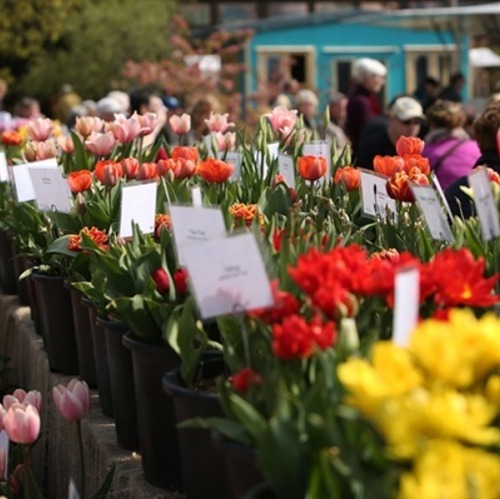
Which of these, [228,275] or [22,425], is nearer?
[228,275]

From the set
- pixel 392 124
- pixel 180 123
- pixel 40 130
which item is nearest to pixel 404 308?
pixel 180 123

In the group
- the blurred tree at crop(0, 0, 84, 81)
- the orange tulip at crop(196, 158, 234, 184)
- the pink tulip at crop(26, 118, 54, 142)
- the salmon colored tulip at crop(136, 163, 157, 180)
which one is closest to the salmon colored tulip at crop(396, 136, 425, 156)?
the orange tulip at crop(196, 158, 234, 184)

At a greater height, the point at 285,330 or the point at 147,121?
the point at 285,330

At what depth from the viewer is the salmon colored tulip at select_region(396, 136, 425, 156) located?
362cm

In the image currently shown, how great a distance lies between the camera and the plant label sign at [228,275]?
1934 millimetres

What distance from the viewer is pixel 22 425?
2.50 metres

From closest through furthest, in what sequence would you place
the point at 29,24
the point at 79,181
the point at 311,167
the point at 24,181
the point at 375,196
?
1. the point at 375,196
2. the point at 311,167
3. the point at 79,181
4. the point at 24,181
5. the point at 29,24

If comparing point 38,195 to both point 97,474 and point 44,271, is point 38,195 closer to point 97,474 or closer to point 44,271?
point 44,271

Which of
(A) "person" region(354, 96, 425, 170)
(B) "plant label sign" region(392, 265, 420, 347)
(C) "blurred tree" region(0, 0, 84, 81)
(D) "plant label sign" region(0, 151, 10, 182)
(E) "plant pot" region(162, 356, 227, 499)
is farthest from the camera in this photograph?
(C) "blurred tree" region(0, 0, 84, 81)

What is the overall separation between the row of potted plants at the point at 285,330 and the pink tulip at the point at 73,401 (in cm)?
12

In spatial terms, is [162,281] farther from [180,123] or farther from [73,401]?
[180,123]

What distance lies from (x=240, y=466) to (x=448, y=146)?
4.04 meters

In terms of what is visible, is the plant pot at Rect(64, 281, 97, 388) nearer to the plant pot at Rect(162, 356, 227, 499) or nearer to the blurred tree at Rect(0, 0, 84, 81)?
the plant pot at Rect(162, 356, 227, 499)

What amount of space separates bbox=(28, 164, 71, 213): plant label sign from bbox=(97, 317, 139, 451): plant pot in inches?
33.0
